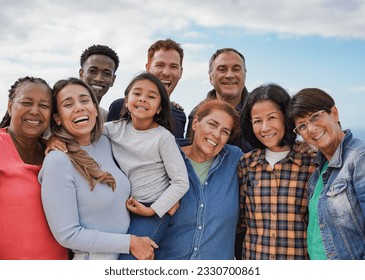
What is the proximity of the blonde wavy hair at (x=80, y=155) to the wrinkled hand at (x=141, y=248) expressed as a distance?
1.59ft

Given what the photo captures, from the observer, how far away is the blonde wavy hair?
3379 millimetres

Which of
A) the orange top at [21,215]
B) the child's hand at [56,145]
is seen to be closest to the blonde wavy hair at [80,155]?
the child's hand at [56,145]

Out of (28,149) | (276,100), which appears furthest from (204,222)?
(28,149)

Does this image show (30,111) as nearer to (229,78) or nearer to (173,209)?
(173,209)

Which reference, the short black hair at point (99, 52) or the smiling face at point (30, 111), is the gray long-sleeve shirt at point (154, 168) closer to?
the smiling face at point (30, 111)

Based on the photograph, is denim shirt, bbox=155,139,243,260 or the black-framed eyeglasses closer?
the black-framed eyeglasses

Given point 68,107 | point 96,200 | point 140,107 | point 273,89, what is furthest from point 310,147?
point 68,107

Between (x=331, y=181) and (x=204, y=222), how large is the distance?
3.78ft

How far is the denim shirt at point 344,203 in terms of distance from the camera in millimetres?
3242

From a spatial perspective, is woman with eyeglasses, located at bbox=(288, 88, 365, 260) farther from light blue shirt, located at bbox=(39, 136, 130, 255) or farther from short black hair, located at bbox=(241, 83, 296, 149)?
light blue shirt, located at bbox=(39, 136, 130, 255)

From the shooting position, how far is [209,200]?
378cm

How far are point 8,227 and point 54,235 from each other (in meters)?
0.36

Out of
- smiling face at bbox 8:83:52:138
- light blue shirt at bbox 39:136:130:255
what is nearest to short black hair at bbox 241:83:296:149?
light blue shirt at bbox 39:136:130:255

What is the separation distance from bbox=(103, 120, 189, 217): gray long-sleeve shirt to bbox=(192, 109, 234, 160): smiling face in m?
0.31
